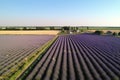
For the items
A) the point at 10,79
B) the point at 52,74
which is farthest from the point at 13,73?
the point at 52,74

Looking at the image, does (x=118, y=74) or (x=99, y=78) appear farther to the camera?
(x=118, y=74)

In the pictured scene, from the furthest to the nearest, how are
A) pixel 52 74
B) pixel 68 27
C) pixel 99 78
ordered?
pixel 68 27
pixel 52 74
pixel 99 78

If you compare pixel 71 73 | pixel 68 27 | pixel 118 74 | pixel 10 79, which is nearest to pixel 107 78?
pixel 118 74

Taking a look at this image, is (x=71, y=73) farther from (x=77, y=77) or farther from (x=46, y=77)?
(x=46, y=77)

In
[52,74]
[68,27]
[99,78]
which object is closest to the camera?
[99,78]

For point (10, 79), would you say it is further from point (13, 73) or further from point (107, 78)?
point (107, 78)

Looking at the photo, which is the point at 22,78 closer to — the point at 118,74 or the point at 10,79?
the point at 10,79

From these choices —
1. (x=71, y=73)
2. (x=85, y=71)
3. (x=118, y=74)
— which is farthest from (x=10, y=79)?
(x=118, y=74)

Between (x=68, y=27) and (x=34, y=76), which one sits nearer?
(x=34, y=76)
